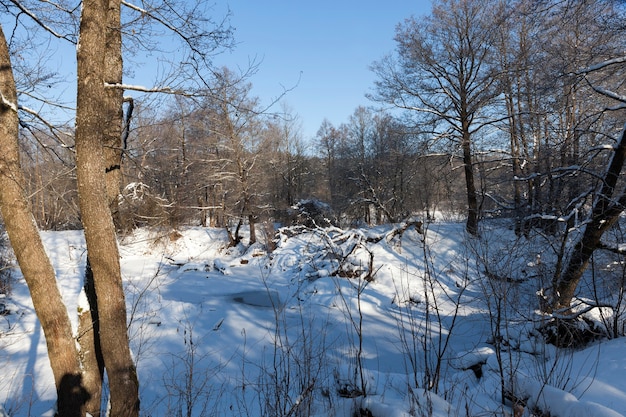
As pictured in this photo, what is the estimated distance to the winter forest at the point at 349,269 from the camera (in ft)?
11.3

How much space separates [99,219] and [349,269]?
26.6 feet

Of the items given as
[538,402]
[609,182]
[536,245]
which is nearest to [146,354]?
[538,402]

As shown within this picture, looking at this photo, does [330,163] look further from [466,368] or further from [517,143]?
[466,368]

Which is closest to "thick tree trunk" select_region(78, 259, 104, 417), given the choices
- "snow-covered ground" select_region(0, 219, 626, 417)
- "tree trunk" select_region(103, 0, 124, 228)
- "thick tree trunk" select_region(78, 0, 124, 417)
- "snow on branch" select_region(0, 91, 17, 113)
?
"thick tree trunk" select_region(78, 0, 124, 417)

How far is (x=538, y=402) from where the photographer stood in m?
2.74

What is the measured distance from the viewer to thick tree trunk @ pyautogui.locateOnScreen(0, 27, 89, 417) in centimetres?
366

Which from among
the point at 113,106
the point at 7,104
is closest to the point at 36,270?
the point at 7,104

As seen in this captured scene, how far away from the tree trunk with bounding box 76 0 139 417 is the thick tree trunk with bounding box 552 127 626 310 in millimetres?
5935

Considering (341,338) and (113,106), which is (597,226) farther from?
(113,106)

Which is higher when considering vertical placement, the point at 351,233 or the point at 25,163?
the point at 25,163

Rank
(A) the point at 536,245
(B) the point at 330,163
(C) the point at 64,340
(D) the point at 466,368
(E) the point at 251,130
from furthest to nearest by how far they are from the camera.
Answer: (B) the point at 330,163 < (E) the point at 251,130 < (A) the point at 536,245 < (D) the point at 466,368 < (C) the point at 64,340

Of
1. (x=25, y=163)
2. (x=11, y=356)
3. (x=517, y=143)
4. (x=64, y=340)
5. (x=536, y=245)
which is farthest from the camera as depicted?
(x=517, y=143)

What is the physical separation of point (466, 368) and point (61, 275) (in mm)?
12036

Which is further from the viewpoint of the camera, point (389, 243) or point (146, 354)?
point (389, 243)
